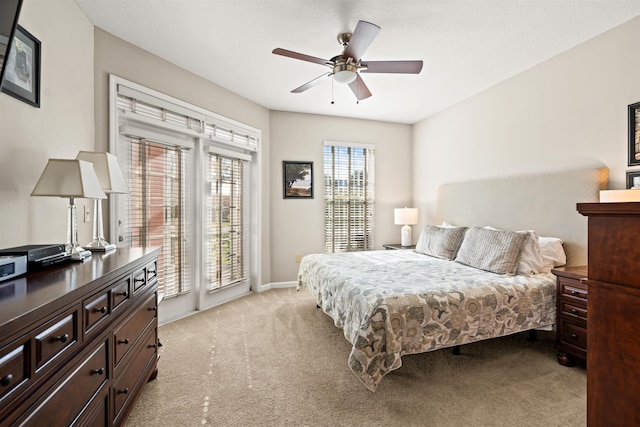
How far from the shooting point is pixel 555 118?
2971 millimetres

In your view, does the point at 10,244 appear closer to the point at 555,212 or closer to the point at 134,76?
the point at 134,76

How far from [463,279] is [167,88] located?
133 inches

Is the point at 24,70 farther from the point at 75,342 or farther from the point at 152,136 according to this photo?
the point at 75,342

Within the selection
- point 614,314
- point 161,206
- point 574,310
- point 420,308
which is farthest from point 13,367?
point 574,310

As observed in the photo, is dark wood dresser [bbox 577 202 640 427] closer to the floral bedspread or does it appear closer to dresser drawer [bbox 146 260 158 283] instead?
the floral bedspread

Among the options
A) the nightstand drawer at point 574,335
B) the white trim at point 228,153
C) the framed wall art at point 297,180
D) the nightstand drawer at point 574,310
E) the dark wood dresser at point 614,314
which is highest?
the white trim at point 228,153

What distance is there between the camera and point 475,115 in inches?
155

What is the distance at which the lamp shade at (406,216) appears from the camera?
4.76 m

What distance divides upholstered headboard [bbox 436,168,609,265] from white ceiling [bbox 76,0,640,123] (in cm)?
121

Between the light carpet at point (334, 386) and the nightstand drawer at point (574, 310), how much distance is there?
16.5 inches

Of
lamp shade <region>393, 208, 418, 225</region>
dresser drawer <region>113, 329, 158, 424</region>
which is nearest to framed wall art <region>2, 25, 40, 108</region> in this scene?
dresser drawer <region>113, 329, 158, 424</region>

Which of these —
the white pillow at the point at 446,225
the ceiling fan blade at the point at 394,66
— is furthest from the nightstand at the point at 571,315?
the ceiling fan blade at the point at 394,66

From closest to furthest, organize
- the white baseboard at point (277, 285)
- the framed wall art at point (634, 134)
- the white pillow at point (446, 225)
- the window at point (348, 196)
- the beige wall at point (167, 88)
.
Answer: the framed wall art at point (634, 134), the beige wall at point (167, 88), the white pillow at point (446, 225), the white baseboard at point (277, 285), the window at point (348, 196)

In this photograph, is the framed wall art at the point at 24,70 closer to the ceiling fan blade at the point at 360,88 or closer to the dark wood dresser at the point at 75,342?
the dark wood dresser at the point at 75,342
